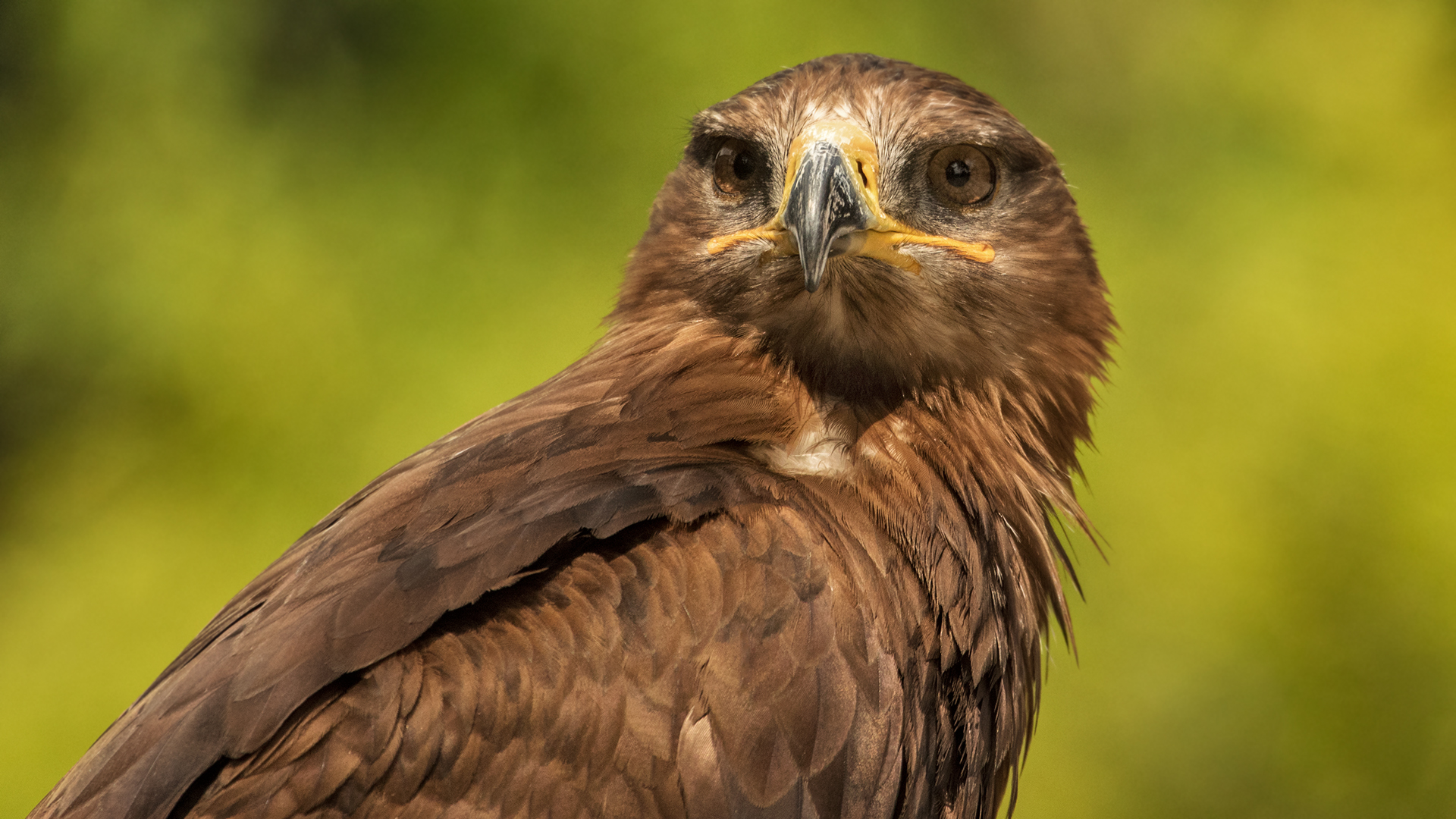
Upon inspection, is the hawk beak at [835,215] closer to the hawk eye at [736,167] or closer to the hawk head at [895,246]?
the hawk head at [895,246]

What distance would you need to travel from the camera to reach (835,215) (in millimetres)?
2029

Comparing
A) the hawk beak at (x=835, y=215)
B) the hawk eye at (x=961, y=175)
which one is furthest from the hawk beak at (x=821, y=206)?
the hawk eye at (x=961, y=175)

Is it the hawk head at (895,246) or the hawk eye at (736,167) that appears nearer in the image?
the hawk head at (895,246)

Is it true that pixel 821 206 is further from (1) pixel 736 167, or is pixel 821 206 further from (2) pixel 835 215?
(1) pixel 736 167

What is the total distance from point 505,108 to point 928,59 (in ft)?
5.71

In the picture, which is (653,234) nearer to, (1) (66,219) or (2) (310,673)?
(2) (310,673)

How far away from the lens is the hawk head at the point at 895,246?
2.18 metres

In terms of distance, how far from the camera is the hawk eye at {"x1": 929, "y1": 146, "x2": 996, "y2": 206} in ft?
7.38

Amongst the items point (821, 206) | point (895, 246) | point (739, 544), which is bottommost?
point (739, 544)

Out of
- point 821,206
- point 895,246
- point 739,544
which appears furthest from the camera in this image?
point 895,246

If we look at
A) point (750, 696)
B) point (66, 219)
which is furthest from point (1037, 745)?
point (66, 219)

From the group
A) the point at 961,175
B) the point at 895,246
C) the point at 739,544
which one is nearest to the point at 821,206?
the point at 895,246

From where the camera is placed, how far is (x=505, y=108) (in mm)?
5691

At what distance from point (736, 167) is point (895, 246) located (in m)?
0.34
